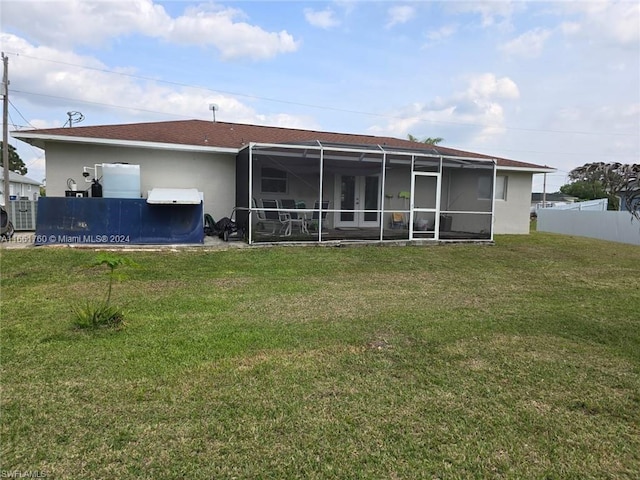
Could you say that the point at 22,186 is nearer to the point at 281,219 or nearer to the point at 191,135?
the point at 191,135

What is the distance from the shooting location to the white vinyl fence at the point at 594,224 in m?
18.2

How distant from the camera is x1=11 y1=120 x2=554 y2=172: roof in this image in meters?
10.3

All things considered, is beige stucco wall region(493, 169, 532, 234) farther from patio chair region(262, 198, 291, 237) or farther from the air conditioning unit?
the air conditioning unit

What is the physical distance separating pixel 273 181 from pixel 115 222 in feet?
15.1

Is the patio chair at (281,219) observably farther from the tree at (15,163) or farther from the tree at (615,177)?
the tree at (15,163)

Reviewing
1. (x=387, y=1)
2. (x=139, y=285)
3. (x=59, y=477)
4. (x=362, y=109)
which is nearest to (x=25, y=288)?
(x=139, y=285)

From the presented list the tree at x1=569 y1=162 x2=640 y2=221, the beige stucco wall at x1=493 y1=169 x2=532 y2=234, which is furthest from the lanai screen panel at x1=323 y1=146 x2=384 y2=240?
the tree at x1=569 y1=162 x2=640 y2=221

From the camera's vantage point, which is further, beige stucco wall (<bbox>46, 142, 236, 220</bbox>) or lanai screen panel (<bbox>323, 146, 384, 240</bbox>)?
lanai screen panel (<bbox>323, 146, 384, 240</bbox>)

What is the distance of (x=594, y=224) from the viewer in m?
20.6

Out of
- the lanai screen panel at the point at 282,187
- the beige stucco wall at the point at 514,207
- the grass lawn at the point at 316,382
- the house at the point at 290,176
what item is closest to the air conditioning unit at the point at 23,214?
the house at the point at 290,176

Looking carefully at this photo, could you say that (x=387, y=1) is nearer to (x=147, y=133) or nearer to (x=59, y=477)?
(x=147, y=133)

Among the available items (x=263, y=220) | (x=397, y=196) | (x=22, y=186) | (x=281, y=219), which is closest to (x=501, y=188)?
(x=397, y=196)

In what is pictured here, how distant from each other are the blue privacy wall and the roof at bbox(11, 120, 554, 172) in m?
2.12

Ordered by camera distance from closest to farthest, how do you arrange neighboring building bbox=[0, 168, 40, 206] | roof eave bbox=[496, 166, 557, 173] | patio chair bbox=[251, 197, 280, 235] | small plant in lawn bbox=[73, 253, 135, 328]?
small plant in lawn bbox=[73, 253, 135, 328] → patio chair bbox=[251, 197, 280, 235] → roof eave bbox=[496, 166, 557, 173] → neighboring building bbox=[0, 168, 40, 206]
